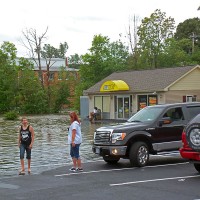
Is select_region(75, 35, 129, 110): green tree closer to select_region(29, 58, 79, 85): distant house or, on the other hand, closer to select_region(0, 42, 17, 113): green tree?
select_region(0, 42, 17, 113): green tree

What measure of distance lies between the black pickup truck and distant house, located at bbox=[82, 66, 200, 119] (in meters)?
22.6

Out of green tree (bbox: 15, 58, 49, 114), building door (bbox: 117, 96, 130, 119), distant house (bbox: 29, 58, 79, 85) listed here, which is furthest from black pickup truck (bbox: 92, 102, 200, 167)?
distant house (bbox: 29, 58, 79, 85)

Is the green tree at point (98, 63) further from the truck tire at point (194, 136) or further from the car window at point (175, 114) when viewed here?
the truck tire at point (194, 136)

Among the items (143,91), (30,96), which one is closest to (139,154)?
(143,91)

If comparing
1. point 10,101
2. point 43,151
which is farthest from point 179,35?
point 43,151

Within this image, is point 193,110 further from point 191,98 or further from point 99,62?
point 99,62

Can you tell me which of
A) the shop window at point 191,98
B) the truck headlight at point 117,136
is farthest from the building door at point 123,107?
the truck headlight at point 117,136

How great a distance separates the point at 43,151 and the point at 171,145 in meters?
6.44

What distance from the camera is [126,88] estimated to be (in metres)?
41.5

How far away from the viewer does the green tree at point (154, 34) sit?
6134 cm

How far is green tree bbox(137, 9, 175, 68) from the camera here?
6134 centimetres

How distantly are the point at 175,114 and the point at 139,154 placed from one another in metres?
2.16

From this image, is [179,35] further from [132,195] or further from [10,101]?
[132,195]

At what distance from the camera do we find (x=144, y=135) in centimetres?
1436
